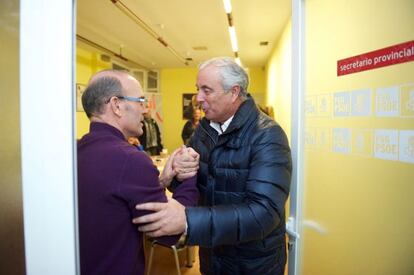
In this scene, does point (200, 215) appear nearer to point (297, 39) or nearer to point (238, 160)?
point (238, 160)

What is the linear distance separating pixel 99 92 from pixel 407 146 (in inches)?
42.3

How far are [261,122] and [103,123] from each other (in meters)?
0.65

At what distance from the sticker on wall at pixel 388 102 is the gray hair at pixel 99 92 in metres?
0.93

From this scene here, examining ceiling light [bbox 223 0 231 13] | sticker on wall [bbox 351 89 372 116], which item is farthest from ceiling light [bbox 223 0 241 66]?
sticker on wall [bbox 351 89 372 116]

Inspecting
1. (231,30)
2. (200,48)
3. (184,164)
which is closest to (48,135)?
(184,164)

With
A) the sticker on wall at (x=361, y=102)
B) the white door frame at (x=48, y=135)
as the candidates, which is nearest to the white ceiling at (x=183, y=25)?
the sticker on wall at (x=361, y=102)

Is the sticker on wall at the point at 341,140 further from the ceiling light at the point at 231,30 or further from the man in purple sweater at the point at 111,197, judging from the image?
the ceiling light at the point at 231,30

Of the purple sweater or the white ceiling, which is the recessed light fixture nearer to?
the white ceiling

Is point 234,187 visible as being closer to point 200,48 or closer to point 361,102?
point 361,102

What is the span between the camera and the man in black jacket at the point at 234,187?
3.04 feet

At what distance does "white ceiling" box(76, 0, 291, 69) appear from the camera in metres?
3.59

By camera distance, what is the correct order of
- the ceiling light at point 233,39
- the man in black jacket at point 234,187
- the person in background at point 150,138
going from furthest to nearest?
the person in background at point 150,138 < the ceiling light at point 233,39 < the man in black jacket at point 234,187

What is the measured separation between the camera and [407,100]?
2.70ft

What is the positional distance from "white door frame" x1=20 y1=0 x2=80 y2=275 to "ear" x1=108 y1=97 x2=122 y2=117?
1.47ft
